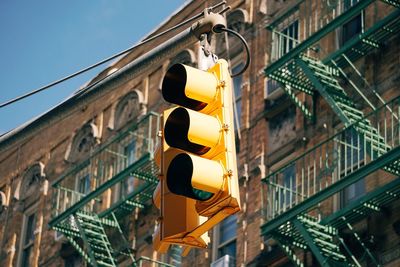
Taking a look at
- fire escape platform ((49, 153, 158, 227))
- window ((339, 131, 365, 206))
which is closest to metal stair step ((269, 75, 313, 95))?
window ((339, 131, 365, 206))

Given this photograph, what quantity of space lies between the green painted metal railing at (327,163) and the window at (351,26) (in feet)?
9.20

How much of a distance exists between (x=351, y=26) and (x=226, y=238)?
5.44m

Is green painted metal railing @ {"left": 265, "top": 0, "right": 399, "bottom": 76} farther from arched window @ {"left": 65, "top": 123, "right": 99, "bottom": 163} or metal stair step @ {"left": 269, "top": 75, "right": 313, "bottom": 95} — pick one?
arched window @ {"left": 65, "top": 123, "right": 99, "bottom": 163}

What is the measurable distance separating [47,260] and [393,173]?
1553 centimetres

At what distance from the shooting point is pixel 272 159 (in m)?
30.0

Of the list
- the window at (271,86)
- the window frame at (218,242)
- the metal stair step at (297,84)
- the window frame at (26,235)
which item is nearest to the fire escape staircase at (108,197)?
the window frame at (218,242)

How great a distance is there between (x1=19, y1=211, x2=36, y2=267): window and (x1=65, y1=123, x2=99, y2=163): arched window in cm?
217

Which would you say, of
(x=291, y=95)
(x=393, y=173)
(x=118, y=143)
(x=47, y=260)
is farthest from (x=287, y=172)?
(x=47, y=260)

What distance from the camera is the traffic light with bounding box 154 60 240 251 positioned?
1099 centimetres

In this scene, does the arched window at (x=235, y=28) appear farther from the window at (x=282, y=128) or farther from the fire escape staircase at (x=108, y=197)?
the window at (x=282, y=128)

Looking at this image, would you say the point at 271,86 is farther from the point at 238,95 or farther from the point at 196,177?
the point at 196,177

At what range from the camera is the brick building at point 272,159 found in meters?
25.7

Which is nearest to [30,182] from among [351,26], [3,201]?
[3,201]

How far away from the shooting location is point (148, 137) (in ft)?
112
